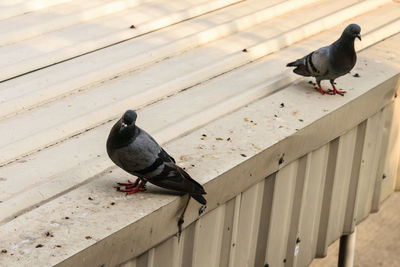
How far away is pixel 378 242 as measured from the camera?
1074 cm

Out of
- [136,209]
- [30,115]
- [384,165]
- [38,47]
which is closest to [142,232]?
[136,209]

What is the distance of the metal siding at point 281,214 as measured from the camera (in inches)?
213

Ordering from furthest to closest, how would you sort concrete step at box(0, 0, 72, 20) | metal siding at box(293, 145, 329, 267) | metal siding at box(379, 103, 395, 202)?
metal siding at box(379, 103, 395, 202)
concrete step at box(0, 0, 72, 20)
metal siding at box(293, 145, 329, 267)

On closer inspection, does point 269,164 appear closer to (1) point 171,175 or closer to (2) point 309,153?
(2) point 309,153

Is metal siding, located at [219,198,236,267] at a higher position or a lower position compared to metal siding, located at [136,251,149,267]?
lower

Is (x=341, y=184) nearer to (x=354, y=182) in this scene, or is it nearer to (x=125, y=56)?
(x=354, y=182)

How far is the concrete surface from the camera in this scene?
1038cm

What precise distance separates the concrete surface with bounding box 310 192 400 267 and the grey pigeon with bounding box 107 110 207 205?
632cm

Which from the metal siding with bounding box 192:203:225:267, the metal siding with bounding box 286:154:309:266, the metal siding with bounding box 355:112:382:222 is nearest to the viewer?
the metal siding with bounding box 192:203:225:267

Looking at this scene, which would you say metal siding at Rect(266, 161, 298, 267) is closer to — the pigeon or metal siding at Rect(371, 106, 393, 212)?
the pigeon

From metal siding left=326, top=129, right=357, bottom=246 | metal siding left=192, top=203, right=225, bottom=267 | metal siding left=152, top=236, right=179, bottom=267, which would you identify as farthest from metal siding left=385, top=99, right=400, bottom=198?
metal siding left=152, top=236, right=179, bottom=267

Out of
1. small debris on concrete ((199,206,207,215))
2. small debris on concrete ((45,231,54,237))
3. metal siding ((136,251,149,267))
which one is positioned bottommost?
metal siding ((136,251,149,267))

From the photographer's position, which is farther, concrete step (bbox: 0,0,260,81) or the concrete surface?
the concrete surface

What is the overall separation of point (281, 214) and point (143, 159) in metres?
1.78
